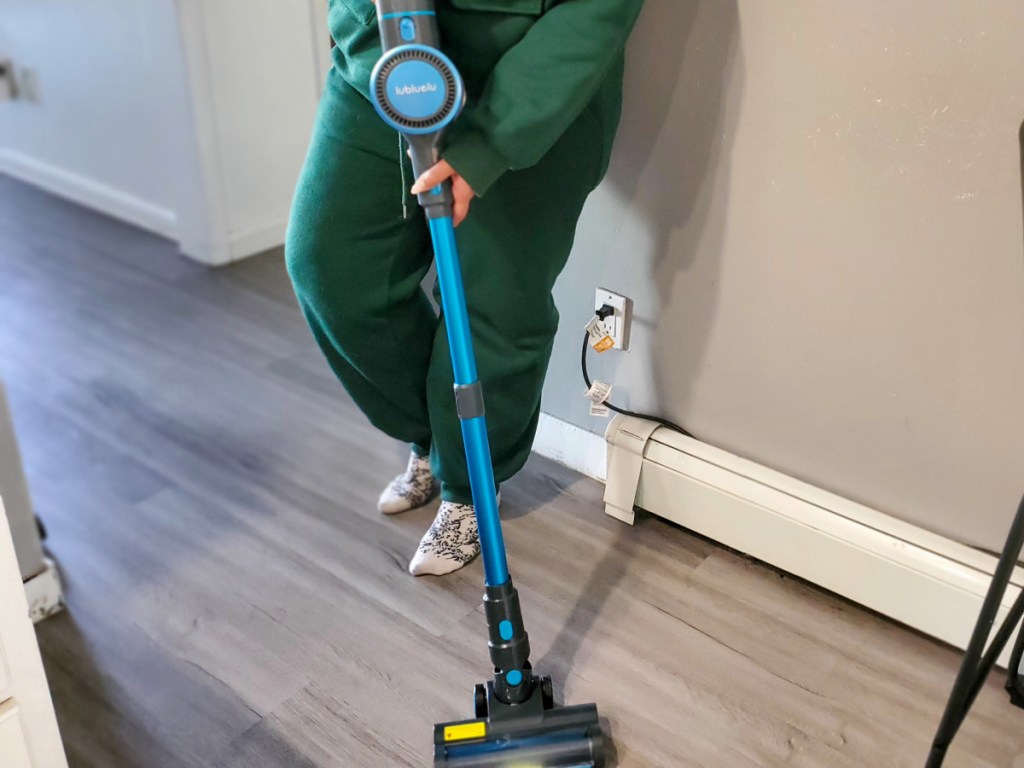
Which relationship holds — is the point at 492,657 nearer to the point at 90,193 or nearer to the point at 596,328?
the point at 596,328

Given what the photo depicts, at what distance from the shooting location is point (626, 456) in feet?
5.37

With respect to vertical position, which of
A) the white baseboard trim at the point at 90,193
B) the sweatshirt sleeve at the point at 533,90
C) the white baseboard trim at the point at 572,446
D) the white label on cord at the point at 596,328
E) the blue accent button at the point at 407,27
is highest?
the blue accent button at the point at 407,27

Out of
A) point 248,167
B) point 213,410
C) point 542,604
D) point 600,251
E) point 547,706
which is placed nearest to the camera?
point 547,706

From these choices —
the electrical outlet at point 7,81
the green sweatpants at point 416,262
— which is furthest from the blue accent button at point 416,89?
the electrical outlet at point 7,81

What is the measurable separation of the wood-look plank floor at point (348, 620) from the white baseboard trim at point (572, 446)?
34mm

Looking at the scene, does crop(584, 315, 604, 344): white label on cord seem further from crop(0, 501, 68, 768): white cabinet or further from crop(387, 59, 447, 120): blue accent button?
crop(0, 501, 68, 768): white cabinet

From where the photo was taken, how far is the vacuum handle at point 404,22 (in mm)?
1012

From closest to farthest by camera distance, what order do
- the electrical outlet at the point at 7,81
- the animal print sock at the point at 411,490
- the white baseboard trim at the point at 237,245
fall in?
the animal print sock at the point at 411,490
the white baseboard trim at the point at 237,245
the electrical outlet at the point at 7,81

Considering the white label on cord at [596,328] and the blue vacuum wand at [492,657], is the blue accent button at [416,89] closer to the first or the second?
the blue vacuum wand at [492,657]

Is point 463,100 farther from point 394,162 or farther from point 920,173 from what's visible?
point 920,173

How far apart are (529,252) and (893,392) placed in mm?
561

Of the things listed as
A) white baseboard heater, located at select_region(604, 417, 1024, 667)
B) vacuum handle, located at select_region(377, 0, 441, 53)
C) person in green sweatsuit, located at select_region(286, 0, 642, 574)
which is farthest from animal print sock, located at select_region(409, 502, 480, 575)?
vacuum handle, located at select_region(377, 0, 441, 53)

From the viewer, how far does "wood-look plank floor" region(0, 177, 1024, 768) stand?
4.24 feet

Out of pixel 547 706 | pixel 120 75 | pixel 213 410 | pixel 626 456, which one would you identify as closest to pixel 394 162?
pixel 626 456
